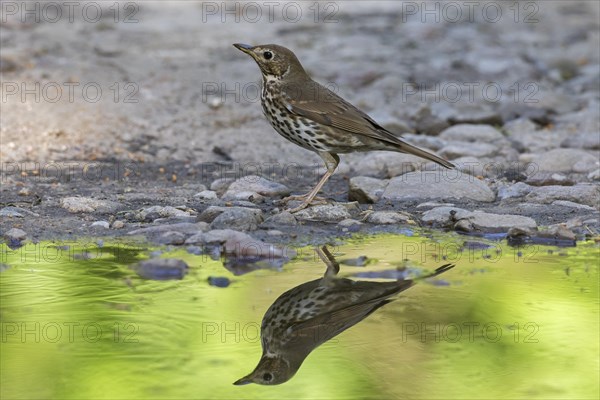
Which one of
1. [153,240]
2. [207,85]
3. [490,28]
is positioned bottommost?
[153,240]

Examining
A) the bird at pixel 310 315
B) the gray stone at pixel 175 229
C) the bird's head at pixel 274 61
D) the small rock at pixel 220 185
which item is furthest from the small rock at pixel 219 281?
the bird's head at pixel 274 61

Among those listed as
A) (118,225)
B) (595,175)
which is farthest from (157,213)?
(595,175)

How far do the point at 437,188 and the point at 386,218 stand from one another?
0.82 m

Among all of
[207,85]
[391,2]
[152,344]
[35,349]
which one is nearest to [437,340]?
[152,344]

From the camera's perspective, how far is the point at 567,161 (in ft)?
24.7

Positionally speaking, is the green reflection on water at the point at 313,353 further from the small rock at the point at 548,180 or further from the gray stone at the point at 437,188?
the small rock at the point at 548,180

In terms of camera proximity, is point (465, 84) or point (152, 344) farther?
point (465, 84)

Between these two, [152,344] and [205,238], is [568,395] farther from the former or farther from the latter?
[205,238]

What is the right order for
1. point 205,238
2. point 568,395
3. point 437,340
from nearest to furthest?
point 568,395, point 437,340, point 205,238

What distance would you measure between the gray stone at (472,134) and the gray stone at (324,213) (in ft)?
8.44

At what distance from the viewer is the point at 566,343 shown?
410cm

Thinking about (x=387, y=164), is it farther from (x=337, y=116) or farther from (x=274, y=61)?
(x=274, y=61)

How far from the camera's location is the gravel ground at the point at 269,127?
618cm

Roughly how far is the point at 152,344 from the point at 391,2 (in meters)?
11.3
